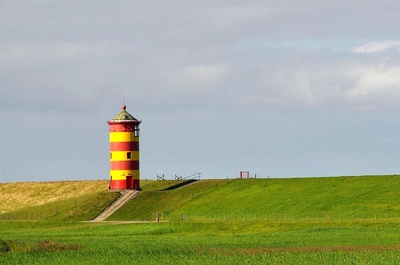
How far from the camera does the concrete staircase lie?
112 metres

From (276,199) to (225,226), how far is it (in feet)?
53.6

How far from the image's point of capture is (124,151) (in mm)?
120062

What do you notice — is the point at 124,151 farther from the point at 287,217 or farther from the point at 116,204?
the point at 287,217

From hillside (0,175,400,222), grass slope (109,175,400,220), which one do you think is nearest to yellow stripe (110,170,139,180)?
hillside (0,175,400,222)

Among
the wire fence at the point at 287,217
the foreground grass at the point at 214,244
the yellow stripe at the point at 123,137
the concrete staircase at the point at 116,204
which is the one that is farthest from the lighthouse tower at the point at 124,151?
the foreground grass at the point at 214,244

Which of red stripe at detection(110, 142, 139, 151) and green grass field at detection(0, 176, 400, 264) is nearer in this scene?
green grass field at detection(0, 176, 400, 264)

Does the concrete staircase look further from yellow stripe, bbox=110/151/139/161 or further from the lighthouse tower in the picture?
yellow stripe, bbox=110/151/139/161

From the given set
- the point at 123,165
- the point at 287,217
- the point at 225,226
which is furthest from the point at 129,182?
the point at 225,226

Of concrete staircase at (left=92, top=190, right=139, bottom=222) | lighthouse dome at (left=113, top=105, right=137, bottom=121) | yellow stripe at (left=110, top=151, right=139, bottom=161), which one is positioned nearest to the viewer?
concrete staircase at (left=92, top=190, right=139, bottom=222)

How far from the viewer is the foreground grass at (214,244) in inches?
2290

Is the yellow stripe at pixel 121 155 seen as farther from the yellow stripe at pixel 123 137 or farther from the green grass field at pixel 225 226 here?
the green grass field at pixel 225 226

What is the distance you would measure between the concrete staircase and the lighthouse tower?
4.77 ft

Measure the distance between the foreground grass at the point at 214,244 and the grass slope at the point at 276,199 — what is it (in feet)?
33.2

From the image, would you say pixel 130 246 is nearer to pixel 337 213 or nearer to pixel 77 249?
pixel 77 249
